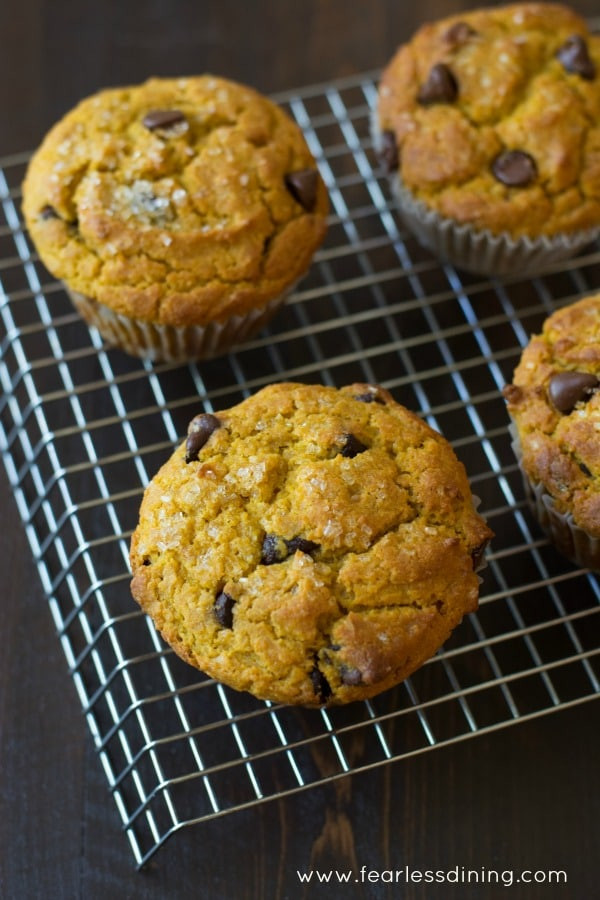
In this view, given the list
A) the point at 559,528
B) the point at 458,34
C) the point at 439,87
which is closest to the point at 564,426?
the point at 559,528

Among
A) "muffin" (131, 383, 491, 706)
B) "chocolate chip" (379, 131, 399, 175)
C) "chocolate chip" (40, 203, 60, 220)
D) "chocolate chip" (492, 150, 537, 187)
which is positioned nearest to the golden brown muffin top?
"muffin" (131, 383, 491, 706)

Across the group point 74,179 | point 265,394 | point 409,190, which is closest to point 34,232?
point 74,179

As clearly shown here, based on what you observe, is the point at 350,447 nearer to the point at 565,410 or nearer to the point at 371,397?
the point at 371,397

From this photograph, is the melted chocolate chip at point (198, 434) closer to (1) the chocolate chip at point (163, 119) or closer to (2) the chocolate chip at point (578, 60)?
(1) the chocolate chip at point (163, 119)

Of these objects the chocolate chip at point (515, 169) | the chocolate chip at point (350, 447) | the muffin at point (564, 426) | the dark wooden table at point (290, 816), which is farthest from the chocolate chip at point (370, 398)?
the dark wooden table at point (290, 816)

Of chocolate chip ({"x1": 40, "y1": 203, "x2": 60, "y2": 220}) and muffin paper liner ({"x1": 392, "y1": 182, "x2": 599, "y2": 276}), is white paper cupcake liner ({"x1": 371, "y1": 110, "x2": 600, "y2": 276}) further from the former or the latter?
chocolate chip ({"x1": 40, "y1": 203, "x2": 60, "y2": 220})

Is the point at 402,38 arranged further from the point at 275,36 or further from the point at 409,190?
the point at 409,190
